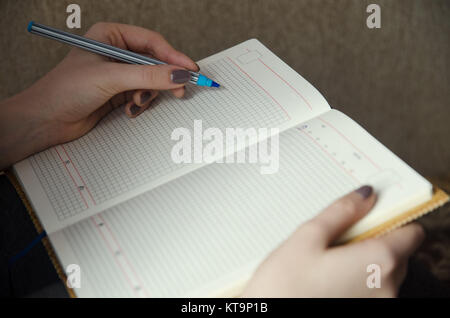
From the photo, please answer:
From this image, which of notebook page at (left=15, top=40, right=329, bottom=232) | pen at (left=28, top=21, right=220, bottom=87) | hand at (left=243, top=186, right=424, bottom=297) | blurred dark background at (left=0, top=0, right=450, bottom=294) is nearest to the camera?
hand at (left=243, top=186, right=424, bottom=297)

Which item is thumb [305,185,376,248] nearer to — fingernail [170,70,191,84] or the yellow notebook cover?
the yellow notebook cover

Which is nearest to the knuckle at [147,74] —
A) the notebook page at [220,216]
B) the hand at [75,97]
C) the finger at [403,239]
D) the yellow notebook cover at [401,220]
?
the hand at [75,97]

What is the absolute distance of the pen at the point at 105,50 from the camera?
84 centimetres

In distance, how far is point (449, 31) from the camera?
113cm

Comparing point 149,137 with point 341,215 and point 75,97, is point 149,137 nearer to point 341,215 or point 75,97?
point 75,97

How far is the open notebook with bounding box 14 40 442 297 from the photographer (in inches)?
24.5

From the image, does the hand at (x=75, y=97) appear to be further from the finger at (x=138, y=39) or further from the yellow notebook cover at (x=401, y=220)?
the yellow notebook cover at (x=401, y=220)

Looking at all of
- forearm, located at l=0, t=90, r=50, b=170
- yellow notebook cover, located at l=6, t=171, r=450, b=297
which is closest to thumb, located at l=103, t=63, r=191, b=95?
forearm, located at l=0, t=90, r=50, b=170

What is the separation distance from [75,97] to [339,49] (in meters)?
0.69

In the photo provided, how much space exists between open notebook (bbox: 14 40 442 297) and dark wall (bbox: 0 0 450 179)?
0.43 metres

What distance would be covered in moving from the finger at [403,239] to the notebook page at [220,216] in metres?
0.04

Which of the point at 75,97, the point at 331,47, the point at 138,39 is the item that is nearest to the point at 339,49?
the point at 331,47

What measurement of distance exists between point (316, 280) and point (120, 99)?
0.48 meters

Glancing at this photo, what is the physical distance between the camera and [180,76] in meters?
0.81
